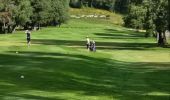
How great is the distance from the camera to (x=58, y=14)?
13362 cm

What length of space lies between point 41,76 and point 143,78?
23.7 feet

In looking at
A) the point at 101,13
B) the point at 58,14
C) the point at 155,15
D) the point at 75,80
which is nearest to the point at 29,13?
the point at 58,14

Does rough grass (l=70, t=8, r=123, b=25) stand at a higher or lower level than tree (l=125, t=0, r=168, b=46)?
lower

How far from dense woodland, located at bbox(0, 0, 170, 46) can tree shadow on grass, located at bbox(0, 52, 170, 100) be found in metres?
13.1

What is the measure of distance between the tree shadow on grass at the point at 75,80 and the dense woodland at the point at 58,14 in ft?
42.9

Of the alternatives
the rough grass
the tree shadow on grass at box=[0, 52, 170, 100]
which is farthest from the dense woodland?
the rough grass

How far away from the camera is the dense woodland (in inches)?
2783

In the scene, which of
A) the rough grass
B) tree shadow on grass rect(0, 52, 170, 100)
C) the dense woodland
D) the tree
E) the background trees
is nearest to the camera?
tree shadow on grass rect(0, 52, 170, 100)

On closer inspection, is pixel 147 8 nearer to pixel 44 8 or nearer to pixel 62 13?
pixel 44 8

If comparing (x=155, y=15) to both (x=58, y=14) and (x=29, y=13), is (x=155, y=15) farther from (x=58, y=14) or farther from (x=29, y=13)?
(x=58, y=14)

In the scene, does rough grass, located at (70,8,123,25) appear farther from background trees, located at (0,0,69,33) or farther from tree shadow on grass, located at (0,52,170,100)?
tree shadow on grass, located at (0,52,170,100)

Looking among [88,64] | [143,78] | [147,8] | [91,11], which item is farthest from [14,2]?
[91,11]

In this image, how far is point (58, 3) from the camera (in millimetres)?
133375

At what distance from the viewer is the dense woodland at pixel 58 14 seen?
70688 mm
